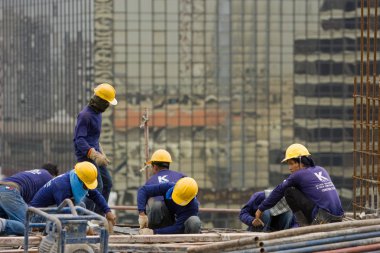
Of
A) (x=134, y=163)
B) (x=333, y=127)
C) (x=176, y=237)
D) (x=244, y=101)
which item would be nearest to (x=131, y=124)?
(x=134, y=163)

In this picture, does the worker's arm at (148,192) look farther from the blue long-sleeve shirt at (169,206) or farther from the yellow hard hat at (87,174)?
the yellow hard hat at (87,174)

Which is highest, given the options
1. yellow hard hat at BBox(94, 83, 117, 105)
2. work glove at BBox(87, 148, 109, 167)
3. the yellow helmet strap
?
yellow hard hat at BBox(94, 83, 117, 105)

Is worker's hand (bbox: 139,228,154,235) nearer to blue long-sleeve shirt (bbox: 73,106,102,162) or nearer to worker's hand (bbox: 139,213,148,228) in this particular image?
worker's hand (bbox: 139,213,148,228)

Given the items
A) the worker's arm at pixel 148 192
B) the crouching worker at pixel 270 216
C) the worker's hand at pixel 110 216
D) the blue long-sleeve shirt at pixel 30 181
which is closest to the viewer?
the worker's hand at pixel 110 216

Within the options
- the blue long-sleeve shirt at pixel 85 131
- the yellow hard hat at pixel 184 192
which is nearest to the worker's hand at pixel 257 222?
the yellow hard hat at pixel 184 192

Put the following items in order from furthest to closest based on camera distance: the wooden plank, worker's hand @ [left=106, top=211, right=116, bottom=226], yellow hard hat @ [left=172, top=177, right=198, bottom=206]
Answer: yellow hard hat @ [left=172, top=177, right=198, bottom=206]
worker's hand @ [left=106, top=211, right=116, bottom=226]
the wooden plank

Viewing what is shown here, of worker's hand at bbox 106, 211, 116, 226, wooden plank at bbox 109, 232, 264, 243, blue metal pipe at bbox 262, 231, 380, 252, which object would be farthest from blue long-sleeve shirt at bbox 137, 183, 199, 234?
blue metal pipe at bbox 262, 231, 380, 252

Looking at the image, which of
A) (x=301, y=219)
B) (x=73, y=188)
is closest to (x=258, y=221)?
(x=301, y=219)

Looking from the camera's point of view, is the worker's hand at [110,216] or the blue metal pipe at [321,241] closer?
the blue metal pipe at [321,241]

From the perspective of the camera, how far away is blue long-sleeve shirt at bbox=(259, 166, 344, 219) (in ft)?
53.8

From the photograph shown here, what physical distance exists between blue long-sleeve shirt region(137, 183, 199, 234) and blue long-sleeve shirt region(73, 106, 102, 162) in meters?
1.38

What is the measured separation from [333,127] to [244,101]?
8019 mm

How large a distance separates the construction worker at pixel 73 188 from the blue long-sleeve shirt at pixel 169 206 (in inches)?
23.5

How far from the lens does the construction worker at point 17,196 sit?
16.4 m
